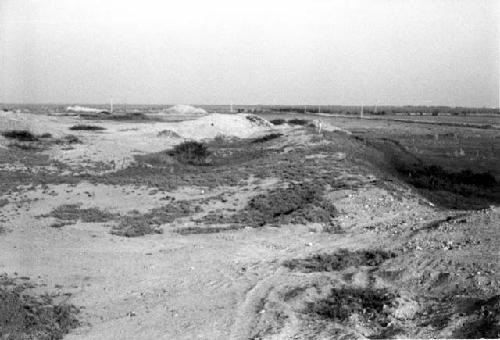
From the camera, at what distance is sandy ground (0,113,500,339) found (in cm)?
771

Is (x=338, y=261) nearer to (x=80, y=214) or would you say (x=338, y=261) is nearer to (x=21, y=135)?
(x=80, y=214)

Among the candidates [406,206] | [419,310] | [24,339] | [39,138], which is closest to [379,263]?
[419,310]

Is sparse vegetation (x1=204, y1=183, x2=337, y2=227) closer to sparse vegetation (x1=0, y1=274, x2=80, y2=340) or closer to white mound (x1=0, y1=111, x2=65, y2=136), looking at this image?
sparse vegetation (x1=0, y1=274, x2=80, y2=340)

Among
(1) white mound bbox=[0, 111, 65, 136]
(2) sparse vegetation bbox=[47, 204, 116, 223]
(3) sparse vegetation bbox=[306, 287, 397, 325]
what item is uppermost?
(1) white mound bbox=[0, 111, 65, 136]

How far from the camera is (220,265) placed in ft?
34.5

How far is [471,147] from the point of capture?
134ft

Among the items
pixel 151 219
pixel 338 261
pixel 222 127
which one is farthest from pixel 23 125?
pixel 338 261

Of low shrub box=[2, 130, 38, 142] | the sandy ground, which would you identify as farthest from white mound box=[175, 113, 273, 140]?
the sandy ground

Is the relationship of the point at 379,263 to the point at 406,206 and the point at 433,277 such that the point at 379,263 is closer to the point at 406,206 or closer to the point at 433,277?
the point at 433,277

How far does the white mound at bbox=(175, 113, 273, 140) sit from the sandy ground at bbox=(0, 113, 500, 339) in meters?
29.7

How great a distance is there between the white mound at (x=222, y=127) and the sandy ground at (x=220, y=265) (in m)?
29.7

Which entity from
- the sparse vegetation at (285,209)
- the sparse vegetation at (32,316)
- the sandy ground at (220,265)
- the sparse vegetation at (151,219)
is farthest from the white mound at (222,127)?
the sparse vegetation at (32,316)

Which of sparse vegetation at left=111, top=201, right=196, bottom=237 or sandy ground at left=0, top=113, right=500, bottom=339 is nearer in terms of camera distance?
sandy ground at left=0, top=113, right=500, bottom=339

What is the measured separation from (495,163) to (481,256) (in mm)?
23484
